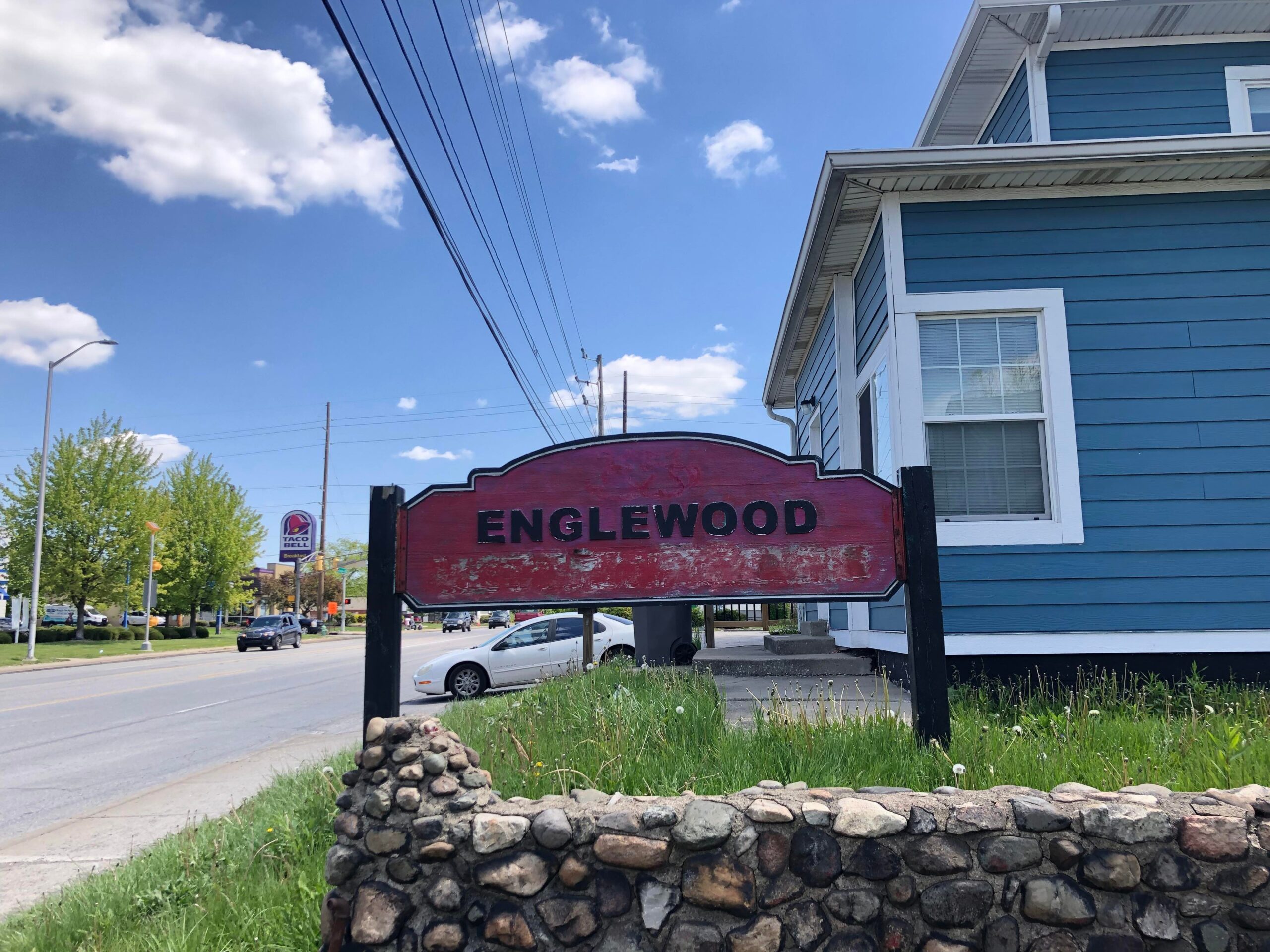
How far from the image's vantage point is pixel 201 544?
150ft

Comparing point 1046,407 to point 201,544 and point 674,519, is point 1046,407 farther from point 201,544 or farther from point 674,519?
point 201,544

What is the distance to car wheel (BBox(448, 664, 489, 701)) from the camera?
14.2m

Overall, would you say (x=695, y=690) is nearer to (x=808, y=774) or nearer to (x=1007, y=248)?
(x=808, y=774)

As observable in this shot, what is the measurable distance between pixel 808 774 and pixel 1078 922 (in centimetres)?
112

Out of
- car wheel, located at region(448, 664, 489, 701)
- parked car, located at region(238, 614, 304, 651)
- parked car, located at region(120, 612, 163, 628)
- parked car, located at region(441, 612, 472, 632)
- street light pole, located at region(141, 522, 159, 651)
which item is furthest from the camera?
parked car, located at region(441, 612, 472, 632)

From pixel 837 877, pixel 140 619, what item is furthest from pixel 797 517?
pixel 140 619

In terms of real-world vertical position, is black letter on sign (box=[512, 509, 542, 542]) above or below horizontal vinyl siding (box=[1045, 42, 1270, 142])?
below

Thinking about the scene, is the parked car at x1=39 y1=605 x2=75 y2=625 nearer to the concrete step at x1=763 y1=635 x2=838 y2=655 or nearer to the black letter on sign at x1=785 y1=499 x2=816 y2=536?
the concrete step at x1=763 y1=635 x2=838 y2=655

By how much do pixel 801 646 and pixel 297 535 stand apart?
71661mm

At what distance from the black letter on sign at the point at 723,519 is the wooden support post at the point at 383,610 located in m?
1.48

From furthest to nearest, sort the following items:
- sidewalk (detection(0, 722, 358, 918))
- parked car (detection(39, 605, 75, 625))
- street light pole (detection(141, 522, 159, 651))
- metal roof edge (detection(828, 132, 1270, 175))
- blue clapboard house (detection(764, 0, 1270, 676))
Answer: parked car (detection(39, 605, 75, 625)), street light pole (detection(141, 522, 159, 651)), metal roof edge (detection(828, 132, 1270, 175)), blue clapboard house (detection(764, 0, 1270, 676)), sidewalk (detection(0, 722, 358, 918))

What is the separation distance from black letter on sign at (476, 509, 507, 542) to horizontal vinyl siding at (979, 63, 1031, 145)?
7.32 m

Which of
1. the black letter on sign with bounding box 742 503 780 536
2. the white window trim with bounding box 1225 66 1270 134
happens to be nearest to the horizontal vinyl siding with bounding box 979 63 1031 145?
the white window trim with bounding box 1225 66 1270 134

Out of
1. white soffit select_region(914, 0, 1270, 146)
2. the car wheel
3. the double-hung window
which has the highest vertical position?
white soffit select_region(914, 0, 1270, 146)
